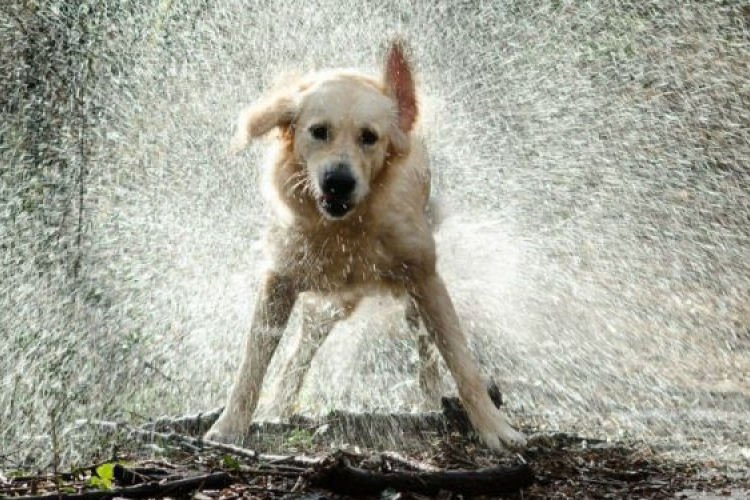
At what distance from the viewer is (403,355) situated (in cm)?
729

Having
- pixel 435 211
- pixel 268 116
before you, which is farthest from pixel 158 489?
pixel 435 211

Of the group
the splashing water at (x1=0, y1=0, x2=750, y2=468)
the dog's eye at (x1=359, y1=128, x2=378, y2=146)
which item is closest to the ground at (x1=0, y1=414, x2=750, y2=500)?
the splashing water at (x1=0, y1=0, x2=750, y2=468)

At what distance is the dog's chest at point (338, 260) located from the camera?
4.75m

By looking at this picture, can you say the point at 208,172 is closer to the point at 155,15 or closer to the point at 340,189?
the point at 155,15

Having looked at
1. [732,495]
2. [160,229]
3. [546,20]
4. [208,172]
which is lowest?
[732,495]

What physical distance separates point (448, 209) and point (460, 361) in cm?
163

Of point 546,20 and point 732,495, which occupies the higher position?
point 546,20

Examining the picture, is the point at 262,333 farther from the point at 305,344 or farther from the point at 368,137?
the point at 368,137

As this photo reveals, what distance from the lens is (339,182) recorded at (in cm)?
443

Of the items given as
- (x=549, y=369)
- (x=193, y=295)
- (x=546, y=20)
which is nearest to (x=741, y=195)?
(x=546, y=20)

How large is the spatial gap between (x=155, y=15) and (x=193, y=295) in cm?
302

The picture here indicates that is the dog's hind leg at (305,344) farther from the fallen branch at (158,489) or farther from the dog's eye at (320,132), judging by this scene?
the fallen branch at (158,489)

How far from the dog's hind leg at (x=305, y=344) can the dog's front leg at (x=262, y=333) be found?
18.1 inches

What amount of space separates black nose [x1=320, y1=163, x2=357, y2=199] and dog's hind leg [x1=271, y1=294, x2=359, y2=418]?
1.05 metres
